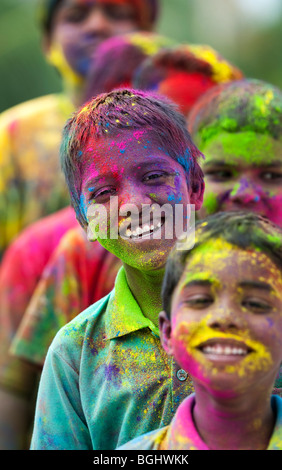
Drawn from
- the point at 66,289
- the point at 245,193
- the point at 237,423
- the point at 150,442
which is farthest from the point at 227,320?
the point at 66,289

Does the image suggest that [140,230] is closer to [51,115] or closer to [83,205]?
[83,205]

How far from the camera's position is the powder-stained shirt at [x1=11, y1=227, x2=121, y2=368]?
326 cm

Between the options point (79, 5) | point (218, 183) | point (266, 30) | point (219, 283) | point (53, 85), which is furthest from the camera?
point (266, 30)

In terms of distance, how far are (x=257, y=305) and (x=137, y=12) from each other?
13.4 ft

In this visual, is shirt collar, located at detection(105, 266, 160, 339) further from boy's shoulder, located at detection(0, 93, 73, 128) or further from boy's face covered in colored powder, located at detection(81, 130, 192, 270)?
boy's shoulder, located at detection(0, 93, 73, 128)

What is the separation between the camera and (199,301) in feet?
5.61

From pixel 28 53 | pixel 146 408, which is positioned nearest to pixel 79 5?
pixel 146 408

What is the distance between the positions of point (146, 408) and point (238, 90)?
4.32ft

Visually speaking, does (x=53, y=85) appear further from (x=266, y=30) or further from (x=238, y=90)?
(x=238, y=90)

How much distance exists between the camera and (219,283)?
5.52ft

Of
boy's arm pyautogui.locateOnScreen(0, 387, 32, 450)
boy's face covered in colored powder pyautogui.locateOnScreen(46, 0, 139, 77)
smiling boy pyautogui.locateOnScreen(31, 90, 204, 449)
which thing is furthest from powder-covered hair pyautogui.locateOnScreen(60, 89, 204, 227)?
boy's face covered in colored powder pyautogui.locateOnScreen(46, 0, 139, 77)

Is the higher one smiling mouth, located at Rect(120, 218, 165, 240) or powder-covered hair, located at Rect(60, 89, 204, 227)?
powder-covered hair, located at Rect(60, 89, 204, 227)

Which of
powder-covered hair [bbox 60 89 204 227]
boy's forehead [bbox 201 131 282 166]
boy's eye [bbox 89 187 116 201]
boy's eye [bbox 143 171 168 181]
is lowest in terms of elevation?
boy's eye [bbox 89 187 116 201]

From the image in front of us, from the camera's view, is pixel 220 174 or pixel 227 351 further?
pixel 220 174
